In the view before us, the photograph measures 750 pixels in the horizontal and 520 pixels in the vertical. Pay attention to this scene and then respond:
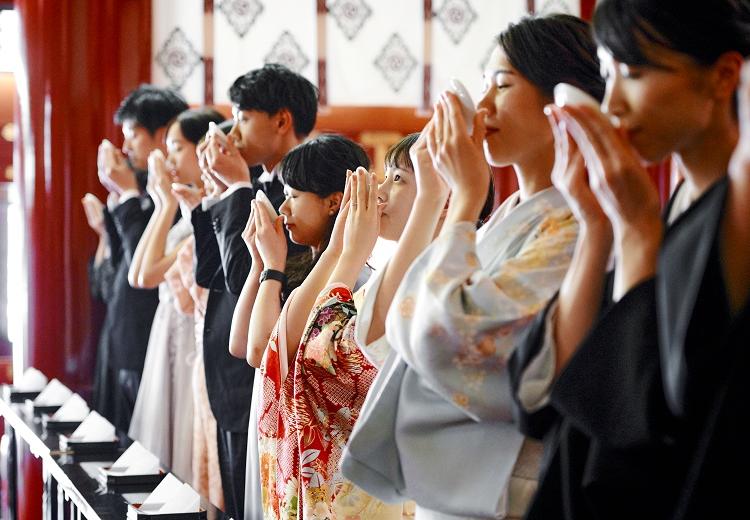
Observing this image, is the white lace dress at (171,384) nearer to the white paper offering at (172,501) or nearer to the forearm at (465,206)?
the white paper offering at (172,501)

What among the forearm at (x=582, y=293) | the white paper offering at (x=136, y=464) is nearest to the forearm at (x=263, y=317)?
the white paper offering at (x=136, y=464)

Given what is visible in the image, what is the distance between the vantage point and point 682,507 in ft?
3.52

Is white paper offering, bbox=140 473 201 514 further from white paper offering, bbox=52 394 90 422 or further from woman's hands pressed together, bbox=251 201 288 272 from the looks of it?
white paper offering, bbox=52 394 90 422

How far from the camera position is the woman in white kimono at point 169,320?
406 centimetres

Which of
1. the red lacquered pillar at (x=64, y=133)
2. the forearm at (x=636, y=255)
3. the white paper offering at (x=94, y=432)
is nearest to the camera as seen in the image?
the forearm at (x=636, y=255)

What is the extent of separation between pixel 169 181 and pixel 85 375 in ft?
5.62

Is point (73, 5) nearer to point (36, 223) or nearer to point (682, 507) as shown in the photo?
point (36, 223)

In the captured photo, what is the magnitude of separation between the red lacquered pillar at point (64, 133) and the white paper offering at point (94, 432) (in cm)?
228

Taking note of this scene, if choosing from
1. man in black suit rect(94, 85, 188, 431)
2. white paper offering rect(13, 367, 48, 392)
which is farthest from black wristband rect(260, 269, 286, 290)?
white paper offering rect(13, 367, 48, 392)

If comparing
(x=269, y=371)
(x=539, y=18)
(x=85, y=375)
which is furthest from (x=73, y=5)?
(x=539, y=18)

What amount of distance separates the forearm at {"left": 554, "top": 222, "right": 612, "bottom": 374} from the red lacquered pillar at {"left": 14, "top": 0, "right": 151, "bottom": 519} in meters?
4.33

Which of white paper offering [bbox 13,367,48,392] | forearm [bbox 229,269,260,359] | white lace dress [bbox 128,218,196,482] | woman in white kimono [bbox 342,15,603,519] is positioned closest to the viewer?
woman in white kimono [bbox 342,15,603,519]

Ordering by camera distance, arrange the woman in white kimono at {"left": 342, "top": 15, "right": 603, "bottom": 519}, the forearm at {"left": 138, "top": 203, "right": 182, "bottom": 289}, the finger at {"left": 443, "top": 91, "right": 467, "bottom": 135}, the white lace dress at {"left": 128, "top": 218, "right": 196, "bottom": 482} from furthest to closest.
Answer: the white lace dress at {"left": 128, "top": 218, "right": 196, "bottom": 482}
the forearm at {"left": 138, "top": 203, "right": 182, "bottom": 289}
the finger at {"left": 443, "top": 91, "right": 467, "bottom": 135}
the woman in white kimono at {"left": 342, "top": 15, "right": 603, "bottom": 519}

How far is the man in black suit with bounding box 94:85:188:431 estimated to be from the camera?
4.61 meters
